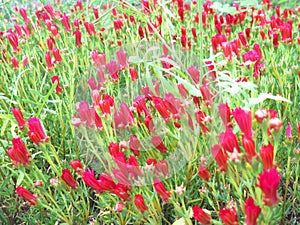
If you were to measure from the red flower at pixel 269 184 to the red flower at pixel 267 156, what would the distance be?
2 centimetres

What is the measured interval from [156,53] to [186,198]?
20.1 inches

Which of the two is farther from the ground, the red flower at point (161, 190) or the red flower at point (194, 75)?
the red flower at point (194, 75)

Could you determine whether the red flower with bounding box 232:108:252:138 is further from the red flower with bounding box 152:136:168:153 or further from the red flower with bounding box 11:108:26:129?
the red flower with bounding box 11:108:26:129

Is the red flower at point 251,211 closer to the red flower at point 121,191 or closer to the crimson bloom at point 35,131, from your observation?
the red flower at point 121,191

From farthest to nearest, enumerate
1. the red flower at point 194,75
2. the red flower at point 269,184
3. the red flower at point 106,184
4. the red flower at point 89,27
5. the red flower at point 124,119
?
the red flower at point 89,27 → the red flower at point 194,75 → the red flower at point 124,119 → the red flower at point 106,184 → the red flower at point 269,184

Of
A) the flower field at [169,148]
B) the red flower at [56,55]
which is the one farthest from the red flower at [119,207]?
the red flower at [56,55]

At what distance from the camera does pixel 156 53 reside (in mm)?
1343

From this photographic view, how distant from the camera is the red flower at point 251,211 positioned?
0.62 m

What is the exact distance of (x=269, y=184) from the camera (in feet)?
1.91

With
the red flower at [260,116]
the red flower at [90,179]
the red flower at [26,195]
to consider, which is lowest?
the red flower at [26,195]

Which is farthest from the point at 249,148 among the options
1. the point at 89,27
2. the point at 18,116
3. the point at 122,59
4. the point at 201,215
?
the point at 89,27

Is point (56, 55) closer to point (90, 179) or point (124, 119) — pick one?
point (124, 119)

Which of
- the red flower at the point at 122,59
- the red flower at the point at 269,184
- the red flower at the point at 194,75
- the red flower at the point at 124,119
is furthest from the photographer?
the red flower at the point at 122,59

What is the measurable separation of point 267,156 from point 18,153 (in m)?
0.52
